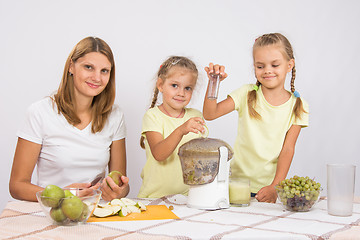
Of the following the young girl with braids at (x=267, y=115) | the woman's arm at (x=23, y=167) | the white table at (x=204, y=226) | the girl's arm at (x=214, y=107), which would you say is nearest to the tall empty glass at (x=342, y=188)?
the white table at (x=204, y=226)

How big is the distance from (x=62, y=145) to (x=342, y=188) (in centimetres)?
111

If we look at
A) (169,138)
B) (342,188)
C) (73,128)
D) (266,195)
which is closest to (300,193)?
(342,188)

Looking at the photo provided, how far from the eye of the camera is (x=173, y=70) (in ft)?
6.09

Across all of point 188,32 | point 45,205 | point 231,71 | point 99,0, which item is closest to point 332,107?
point 231,71

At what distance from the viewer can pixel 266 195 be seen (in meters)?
1.54

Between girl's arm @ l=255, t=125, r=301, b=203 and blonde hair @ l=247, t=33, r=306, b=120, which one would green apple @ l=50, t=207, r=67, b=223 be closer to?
girl's arm @ l=255, t=125, r=301, b=203

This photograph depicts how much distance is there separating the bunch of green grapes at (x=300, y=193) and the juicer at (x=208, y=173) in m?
0.19

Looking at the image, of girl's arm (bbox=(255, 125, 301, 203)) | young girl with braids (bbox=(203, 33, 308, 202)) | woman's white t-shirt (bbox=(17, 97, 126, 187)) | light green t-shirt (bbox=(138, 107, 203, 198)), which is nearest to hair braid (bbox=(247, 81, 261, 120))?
young girl with braids (bbox=(203, 33, 308, 202))

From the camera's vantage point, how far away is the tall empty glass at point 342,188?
1.30 m

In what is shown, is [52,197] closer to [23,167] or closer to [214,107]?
[23,167]

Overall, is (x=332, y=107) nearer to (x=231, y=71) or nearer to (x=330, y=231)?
(x=231, y=71)

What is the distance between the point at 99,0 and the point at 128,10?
0.18m

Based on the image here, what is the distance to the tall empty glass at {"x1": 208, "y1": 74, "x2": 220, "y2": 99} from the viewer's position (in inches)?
62.6

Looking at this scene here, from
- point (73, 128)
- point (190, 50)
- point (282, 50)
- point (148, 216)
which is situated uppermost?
point (190, 50)
